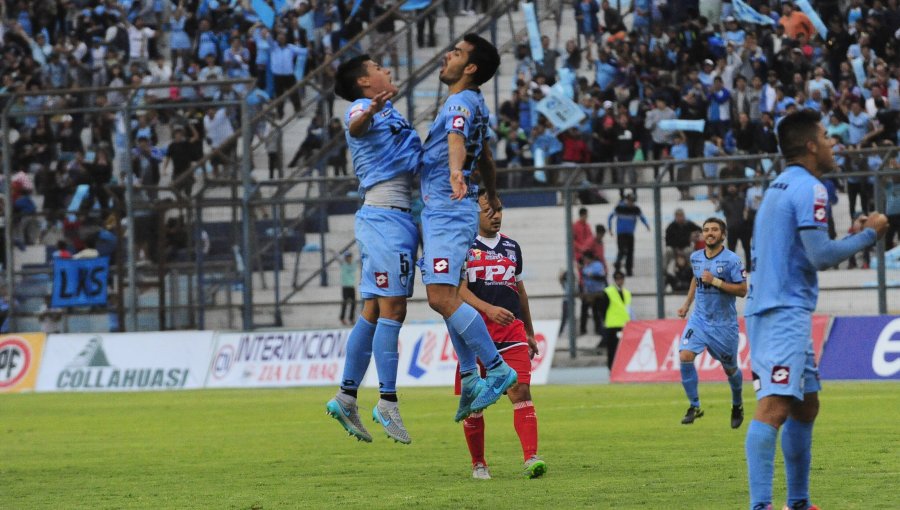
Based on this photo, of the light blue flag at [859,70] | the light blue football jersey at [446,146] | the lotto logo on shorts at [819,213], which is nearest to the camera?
the lotto logo on shorts at [819,213]

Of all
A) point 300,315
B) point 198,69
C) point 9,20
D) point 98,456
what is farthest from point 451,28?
point 98,456

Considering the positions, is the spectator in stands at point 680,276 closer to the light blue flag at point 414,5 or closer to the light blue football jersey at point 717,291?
the light blue football jersey at point 717,291

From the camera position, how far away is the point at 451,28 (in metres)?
36.7

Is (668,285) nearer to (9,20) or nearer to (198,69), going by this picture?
(198,69)


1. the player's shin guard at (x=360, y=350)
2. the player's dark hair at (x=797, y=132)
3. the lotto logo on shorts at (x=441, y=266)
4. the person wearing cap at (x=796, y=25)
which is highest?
the person wearing cap at (x=796, y=25)

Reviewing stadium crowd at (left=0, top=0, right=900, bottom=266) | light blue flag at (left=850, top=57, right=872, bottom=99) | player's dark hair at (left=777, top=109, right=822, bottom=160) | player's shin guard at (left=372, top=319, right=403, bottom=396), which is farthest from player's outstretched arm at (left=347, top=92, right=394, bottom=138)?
light blue flag at (left=850, top=57, right=872, bottom=99)

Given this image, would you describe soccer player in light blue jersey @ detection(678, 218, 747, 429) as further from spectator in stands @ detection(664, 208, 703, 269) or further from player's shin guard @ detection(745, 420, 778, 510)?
player's shin guard @ detection(745, 420, 778, 510)

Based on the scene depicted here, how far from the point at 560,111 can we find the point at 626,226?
4.92 metres

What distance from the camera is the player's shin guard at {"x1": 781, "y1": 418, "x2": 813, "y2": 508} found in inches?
330

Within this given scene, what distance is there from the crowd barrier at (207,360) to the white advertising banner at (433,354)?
18 millimetres

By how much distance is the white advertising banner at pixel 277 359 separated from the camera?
28391 mm

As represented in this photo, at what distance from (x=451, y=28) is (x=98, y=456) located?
2259cm

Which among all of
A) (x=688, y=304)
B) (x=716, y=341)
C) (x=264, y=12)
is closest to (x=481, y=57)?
(x=716, y=341)

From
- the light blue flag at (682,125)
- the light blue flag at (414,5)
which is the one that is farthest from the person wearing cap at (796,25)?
the light blue flag at (414,5)
